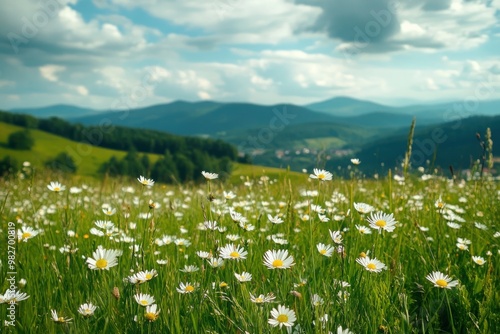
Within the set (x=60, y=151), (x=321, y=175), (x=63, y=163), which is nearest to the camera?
(x=321, y=175)

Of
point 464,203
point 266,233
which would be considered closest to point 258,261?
point 266,233

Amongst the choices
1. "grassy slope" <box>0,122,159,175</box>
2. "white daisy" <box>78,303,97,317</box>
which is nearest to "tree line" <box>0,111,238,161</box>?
"grassy slope" <box>0,122,159,175</box>

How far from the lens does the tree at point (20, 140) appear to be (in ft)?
347

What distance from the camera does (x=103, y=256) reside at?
2629mm

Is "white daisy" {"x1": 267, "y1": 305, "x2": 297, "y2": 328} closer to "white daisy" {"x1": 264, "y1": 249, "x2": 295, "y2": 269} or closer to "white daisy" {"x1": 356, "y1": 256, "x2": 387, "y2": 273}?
"white daisy" {"x1": 264, "y1": 249, "x2": 295, "y2": 269}

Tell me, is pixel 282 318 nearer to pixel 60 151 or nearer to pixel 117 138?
pixel 60 151

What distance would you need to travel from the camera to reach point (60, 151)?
11200 centimetres

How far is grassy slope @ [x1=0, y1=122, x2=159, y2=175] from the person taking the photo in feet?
333

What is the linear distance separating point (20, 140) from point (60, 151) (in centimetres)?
997

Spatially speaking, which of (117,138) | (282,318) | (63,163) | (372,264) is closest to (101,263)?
(282,318)

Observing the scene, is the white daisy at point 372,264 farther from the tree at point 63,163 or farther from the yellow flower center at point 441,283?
the tree at point 63,163

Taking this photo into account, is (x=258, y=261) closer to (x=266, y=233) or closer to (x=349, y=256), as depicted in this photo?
(x=349, y=256)

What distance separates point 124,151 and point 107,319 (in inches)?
4992

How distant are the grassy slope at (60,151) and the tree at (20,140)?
1.62 metres
